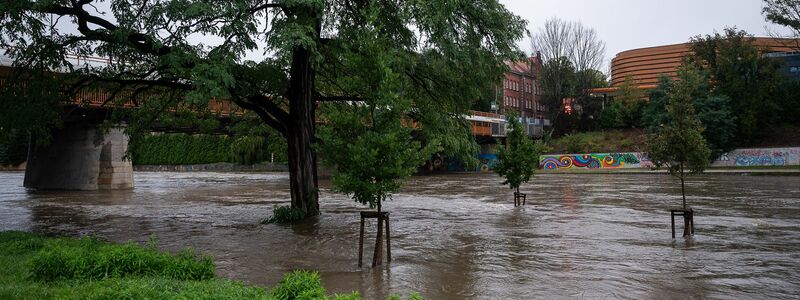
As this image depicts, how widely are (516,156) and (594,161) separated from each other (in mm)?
44983

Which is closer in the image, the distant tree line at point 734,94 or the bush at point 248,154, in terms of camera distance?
the distant tree line at point 734,94

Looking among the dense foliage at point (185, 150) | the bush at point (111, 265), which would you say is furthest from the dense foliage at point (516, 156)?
the dense foliage at point (185, 150)

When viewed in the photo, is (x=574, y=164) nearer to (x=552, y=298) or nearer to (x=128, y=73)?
(x=128, y=73)

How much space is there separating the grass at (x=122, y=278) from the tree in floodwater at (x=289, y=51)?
20.8ft

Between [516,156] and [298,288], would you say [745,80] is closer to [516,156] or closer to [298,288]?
[516,156]

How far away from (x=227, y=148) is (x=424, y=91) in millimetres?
75894

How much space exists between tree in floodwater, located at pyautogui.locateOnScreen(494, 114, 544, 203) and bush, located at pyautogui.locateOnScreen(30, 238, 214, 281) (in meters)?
17.4

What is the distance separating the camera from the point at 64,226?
20.3m

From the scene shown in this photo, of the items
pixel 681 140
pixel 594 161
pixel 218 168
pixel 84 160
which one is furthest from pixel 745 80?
pixel 218 168

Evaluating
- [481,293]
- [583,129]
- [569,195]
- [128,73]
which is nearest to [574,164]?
[583,129]

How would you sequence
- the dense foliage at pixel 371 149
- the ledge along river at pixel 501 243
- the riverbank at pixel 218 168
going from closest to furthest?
1. the ledge along river at pixel 501 243
2. the dense foliage at pixel 371 149
3. the riverbank at pixel 218 168

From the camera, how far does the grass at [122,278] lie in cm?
625

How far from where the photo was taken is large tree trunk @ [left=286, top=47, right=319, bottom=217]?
2017 cm

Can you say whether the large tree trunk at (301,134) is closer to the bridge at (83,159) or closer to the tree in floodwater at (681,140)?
the tree in floodwater at (681,140)
